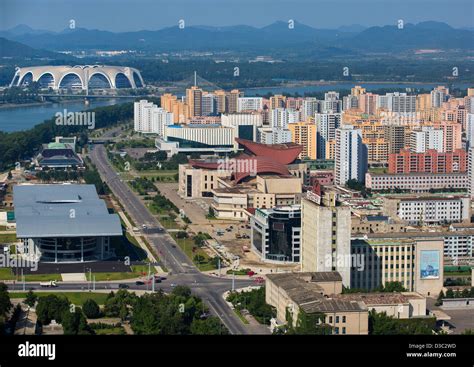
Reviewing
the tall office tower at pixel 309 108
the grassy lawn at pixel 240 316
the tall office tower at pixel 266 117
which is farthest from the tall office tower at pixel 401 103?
the grassy lawn at pixel 240 316

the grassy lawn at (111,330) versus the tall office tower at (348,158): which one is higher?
the tall office tower at (348,158)

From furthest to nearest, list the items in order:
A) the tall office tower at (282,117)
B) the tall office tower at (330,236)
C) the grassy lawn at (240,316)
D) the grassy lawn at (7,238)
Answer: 1. the tall office tower at (282,117)
2. the grassy lawn at (7,238)
3. the tall office tower at (330,236)
4. the grassy lawn at (240,316)

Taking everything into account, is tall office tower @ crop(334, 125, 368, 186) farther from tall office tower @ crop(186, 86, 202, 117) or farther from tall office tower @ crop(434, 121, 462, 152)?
tall office tower @ crop(186, 86, 202, 117)

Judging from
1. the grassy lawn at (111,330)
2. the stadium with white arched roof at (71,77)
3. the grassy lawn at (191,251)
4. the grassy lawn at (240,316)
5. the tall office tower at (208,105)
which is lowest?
the grassy lawn at (191,251)

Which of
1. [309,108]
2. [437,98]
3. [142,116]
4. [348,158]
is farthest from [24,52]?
[348,158]

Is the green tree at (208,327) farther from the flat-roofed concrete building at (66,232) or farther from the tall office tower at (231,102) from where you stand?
the tall office tower at (231,102)

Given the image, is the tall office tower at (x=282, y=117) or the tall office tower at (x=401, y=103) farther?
the tall office tower at (x=401, y=103)
